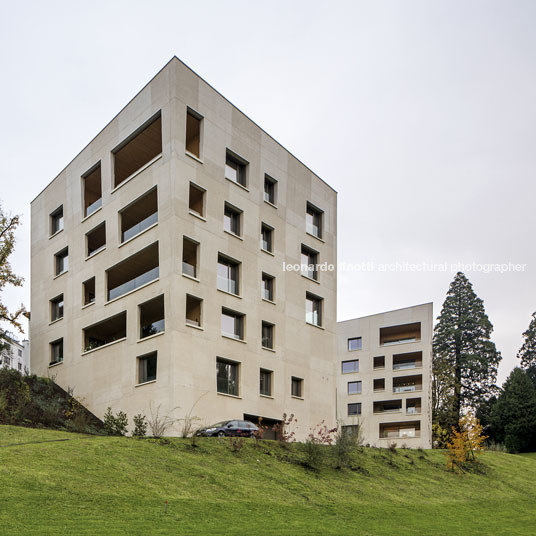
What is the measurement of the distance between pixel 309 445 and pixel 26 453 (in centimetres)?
917

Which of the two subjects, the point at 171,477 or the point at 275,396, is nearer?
the point at 171,477

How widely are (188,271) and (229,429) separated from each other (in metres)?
7.85

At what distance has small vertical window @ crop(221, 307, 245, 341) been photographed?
97.7 feet

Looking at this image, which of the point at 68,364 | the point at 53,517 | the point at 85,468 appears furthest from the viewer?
the point at 68,364

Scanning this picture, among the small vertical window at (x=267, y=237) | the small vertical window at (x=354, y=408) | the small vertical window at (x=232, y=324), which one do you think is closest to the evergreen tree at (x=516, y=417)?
the small vertical window at (x=354, y=408)

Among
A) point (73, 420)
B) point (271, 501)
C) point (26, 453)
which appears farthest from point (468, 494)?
point (73, 420)

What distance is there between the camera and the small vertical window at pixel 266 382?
3111 centimetres

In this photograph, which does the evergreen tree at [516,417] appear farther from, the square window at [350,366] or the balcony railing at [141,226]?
the balcony railing at [141,226]

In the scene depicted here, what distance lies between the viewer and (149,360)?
91.9ft

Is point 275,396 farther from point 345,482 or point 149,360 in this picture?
point 345,482

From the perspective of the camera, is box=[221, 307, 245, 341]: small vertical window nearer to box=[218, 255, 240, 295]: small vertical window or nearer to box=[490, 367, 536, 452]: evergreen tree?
box=[218, 255, 240, 295]: small vertical window

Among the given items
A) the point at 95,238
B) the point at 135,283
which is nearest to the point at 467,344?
the point at 95,238

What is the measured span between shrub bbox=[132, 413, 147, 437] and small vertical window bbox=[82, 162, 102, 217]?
13288 millimetres

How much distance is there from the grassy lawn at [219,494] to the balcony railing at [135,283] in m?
10.2
